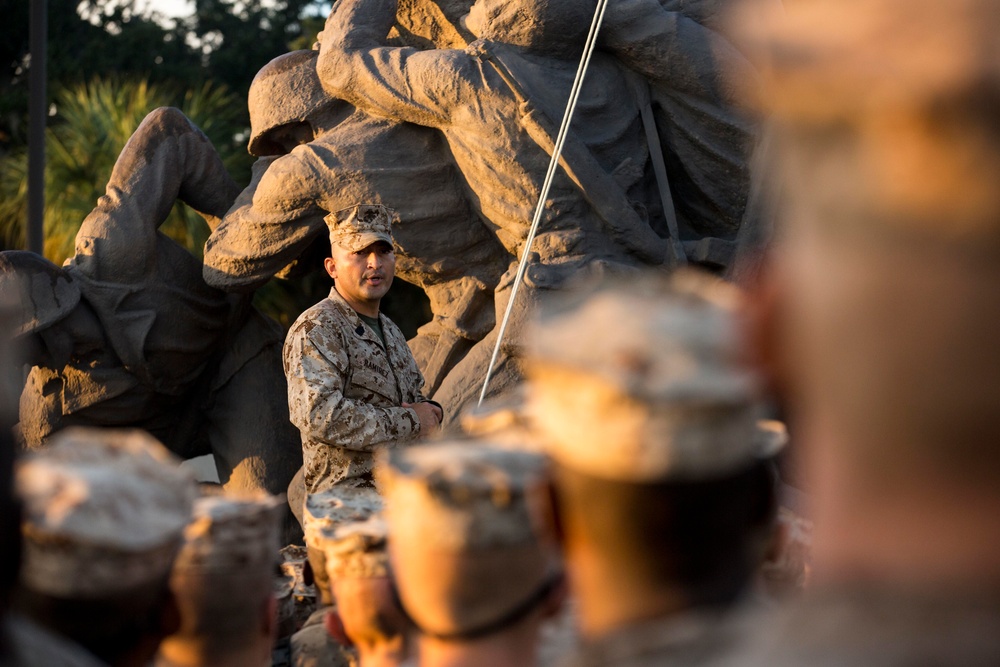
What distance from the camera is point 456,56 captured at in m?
5.15

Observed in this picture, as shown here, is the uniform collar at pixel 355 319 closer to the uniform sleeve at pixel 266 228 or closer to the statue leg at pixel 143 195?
the uniform sleeve at pixel 266 228

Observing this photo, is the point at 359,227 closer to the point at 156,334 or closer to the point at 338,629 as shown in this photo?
the point at 156,334

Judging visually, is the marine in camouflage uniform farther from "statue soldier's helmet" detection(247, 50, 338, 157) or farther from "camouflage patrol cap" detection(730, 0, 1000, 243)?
"camouflage patrol cap" detection(730, 0, 1000, 243)

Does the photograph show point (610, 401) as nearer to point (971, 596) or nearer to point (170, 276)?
point (971, 596)

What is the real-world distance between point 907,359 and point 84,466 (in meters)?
1.05

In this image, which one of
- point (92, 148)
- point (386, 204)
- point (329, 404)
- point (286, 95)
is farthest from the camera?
point (92, 148)


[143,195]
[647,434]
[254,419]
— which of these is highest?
[647,434]

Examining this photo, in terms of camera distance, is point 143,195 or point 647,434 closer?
point 647,434

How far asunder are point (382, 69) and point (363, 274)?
1.36 m

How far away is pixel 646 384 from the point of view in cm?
106

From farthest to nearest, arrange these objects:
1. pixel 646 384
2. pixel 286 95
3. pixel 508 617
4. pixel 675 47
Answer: pixel 286 95, pixel 675 47, pixel 508 617, pixel 646 384

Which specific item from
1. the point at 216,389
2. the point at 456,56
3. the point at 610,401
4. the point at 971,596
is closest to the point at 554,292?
the point at 456,56

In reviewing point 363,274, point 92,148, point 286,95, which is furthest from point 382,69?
point 92,148

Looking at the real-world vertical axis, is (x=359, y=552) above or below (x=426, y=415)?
above
